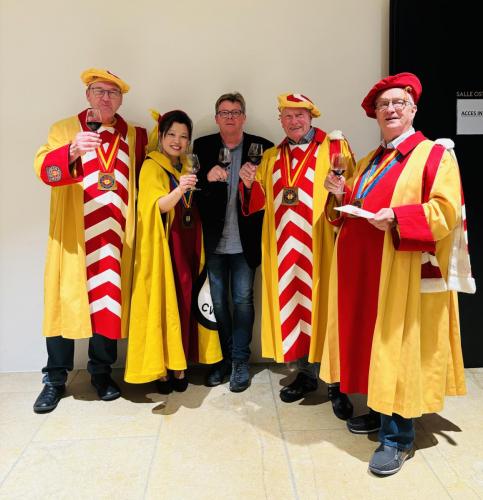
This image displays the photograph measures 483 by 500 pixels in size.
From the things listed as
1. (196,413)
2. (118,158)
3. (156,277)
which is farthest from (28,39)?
(196,413)

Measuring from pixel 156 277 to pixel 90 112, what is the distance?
0.98 metres

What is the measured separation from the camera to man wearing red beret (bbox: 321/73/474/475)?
2.06 meters

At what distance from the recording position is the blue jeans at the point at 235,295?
304cm

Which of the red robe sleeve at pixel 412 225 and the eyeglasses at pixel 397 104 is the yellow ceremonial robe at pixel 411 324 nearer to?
the red robe sleeve at pixel 412 225

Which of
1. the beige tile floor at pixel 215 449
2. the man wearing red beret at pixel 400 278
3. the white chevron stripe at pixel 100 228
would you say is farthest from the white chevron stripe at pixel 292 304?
the white chevron stripe at pixel 100 228

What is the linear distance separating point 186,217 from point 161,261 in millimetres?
322

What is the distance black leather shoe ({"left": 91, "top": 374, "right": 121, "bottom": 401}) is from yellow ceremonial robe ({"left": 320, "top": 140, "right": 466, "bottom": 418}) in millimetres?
1602

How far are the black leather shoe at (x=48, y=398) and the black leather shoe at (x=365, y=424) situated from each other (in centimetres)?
173

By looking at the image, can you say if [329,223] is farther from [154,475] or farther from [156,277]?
[154,475]

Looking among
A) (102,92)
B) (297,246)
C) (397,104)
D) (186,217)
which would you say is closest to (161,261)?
(186,217)

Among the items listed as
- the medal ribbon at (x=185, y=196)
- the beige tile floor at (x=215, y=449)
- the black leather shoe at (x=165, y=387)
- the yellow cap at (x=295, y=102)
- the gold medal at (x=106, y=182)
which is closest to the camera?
the beige tile floor at (x=215, y=449)

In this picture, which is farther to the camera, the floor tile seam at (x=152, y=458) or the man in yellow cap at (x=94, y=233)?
the man in yellow cap at (x=94, y=233)

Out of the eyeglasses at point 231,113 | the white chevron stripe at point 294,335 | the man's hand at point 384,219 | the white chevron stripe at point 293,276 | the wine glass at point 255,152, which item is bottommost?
the white chevron stripe at point 294,335

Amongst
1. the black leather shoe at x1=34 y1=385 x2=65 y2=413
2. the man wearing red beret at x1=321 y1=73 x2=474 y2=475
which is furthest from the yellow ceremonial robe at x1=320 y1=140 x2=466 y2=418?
the black leather shoe at x1=34 y1=385 x2=65 y2=413
